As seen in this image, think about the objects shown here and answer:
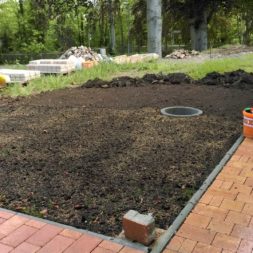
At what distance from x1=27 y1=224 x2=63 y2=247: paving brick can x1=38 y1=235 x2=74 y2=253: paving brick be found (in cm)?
4

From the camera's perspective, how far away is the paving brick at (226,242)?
236 centimetres

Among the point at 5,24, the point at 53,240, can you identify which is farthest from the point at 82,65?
the point at 5,24

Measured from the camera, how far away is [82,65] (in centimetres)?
1026

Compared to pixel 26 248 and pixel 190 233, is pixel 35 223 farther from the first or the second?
pixel 190 233

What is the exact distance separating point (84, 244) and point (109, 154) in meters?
1.53

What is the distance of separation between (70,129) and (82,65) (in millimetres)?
5751

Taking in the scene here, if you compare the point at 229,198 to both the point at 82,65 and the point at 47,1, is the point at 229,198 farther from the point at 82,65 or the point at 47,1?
the point at 47,1

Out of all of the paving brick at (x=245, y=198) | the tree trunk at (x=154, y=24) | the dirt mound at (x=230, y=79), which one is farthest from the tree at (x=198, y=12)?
the paving brick at (x=245, y=198)

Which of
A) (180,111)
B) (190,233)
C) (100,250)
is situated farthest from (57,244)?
(180,111)

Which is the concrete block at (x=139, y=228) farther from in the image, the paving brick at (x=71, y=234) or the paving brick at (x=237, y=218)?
the paving brick at (x=237, y=218)

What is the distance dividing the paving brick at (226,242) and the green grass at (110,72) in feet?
18.5

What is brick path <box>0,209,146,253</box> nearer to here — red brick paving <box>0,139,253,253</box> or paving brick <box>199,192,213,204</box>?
red brick paving <box>0,139,253,253</box>

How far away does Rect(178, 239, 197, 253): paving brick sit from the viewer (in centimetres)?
234

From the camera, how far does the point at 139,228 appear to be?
7.90 feet
